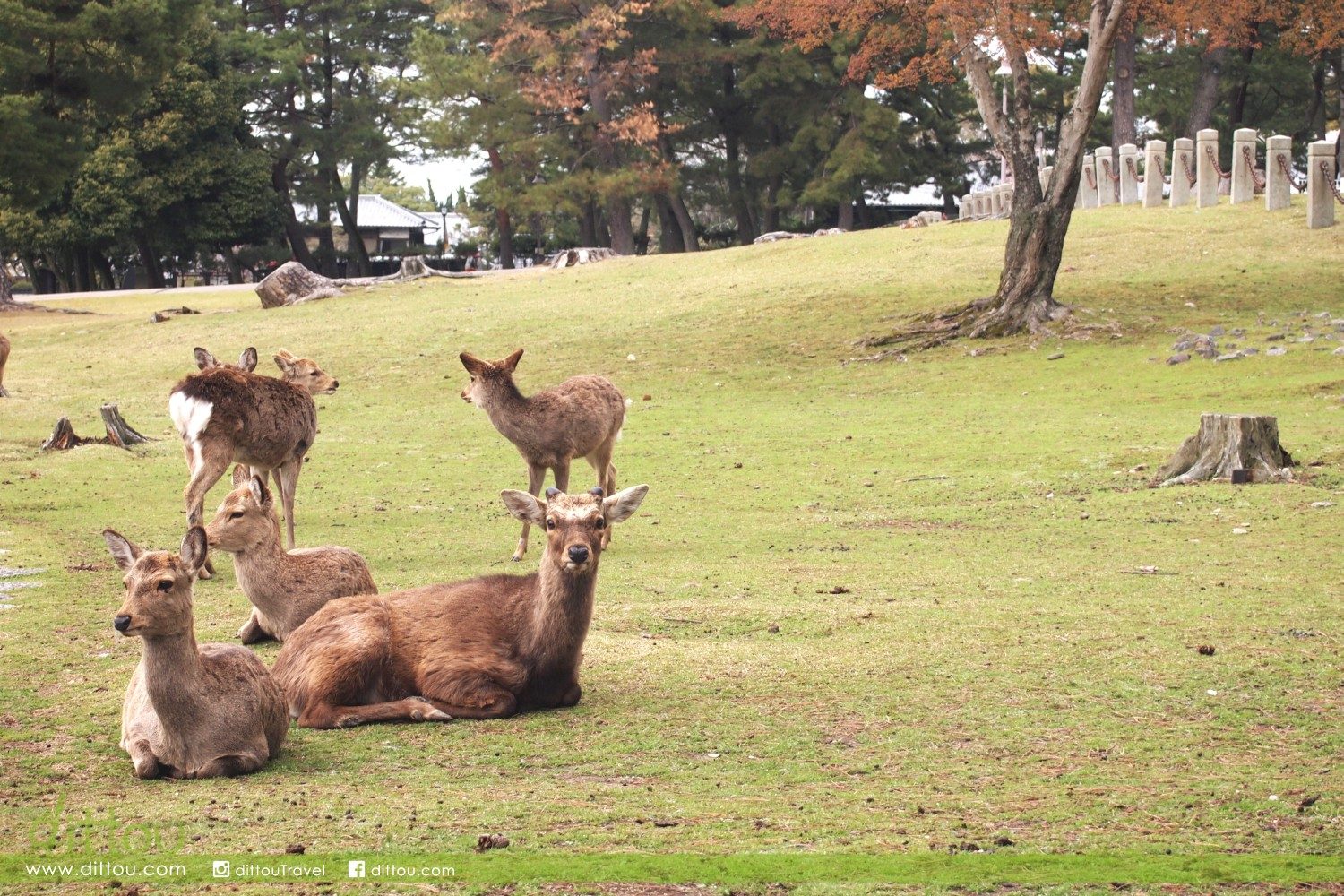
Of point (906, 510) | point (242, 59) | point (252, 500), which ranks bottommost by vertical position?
point (906, 510)

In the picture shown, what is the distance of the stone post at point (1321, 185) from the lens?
26875 millimetres

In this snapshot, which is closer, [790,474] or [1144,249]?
[790,474]

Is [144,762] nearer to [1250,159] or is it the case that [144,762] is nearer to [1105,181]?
[1250,159]

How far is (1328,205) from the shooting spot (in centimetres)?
2775

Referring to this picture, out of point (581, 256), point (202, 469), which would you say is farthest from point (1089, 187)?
point (202, 469)

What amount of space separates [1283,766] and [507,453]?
508 inches

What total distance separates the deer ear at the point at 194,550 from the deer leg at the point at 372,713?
1.04 meters

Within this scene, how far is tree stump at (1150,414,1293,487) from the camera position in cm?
1339

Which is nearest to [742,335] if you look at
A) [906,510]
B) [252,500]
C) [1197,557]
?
[906,510]

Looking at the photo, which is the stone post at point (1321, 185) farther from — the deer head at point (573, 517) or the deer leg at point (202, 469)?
the deer head at point (573, 517)

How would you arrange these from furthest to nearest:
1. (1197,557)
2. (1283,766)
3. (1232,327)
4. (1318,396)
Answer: (1232,327) < (1318,396) < (1197,557) < (1283,766)

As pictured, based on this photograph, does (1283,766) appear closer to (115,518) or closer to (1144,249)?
(115,518)

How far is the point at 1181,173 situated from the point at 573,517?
28162mm

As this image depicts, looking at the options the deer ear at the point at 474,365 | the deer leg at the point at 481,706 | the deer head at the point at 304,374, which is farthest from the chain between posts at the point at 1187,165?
the deer leg at the point at 481,706
